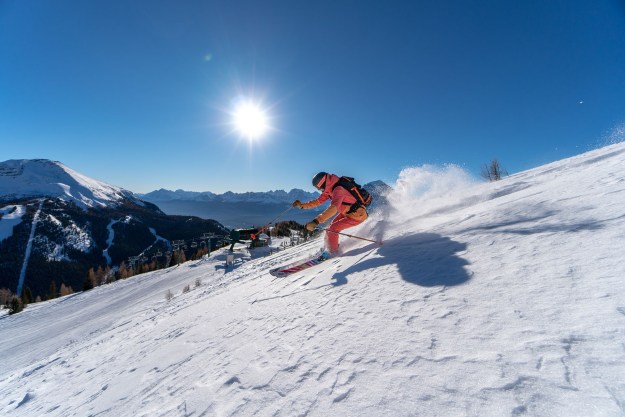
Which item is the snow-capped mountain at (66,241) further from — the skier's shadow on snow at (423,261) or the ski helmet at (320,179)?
the skier's shadow on snow at (423,261)

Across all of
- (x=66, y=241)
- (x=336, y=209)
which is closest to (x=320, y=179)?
(x=336, y=209)

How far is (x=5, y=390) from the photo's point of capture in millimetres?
7066

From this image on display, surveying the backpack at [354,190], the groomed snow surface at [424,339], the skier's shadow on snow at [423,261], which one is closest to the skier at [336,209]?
the backpack at [354,190]

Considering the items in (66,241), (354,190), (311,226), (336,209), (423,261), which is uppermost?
(66,241)

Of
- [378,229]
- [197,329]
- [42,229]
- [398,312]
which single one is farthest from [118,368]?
[42,229]

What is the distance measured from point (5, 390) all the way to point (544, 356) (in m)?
11.5

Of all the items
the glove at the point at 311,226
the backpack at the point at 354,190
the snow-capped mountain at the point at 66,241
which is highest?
the snow-capped mountain at the point at 66,241

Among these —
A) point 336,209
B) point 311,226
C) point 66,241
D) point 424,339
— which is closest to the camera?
point 424,339

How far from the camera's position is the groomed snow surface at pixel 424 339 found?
195 cm

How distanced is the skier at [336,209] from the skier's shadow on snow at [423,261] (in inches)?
75.8

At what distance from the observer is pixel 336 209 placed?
334 inches

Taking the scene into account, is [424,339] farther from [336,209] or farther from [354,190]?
[354,190]

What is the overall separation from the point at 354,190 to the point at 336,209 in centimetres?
83

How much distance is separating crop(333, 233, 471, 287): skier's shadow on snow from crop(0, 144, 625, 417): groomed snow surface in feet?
0.14
